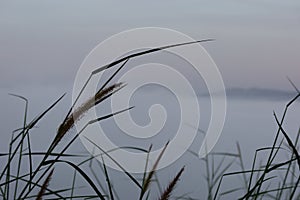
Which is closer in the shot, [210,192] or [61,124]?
[61,124]

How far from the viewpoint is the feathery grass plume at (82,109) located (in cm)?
91

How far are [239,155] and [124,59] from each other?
795mm

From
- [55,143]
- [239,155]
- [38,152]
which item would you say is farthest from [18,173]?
[239,155]

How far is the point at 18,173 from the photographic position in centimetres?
111

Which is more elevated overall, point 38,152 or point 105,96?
point 105,96

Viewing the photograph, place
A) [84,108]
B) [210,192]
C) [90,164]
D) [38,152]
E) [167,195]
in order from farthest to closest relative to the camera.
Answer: [90,164] → [210,192] → [38,152] → [84,108] → [167,195]

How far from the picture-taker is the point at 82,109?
0.93 meters

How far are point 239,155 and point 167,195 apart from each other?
92 cm

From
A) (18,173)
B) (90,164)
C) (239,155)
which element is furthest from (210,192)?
(18,173)

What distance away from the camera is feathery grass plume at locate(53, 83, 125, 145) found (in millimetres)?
912

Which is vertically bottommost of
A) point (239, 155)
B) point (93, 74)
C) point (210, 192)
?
point (210, 192)

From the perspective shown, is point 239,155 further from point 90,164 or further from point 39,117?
point 39,117

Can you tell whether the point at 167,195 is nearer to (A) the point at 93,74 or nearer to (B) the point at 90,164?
(A) the point at 93,74

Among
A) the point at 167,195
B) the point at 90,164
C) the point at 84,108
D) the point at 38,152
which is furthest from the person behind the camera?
the point at 90,164
